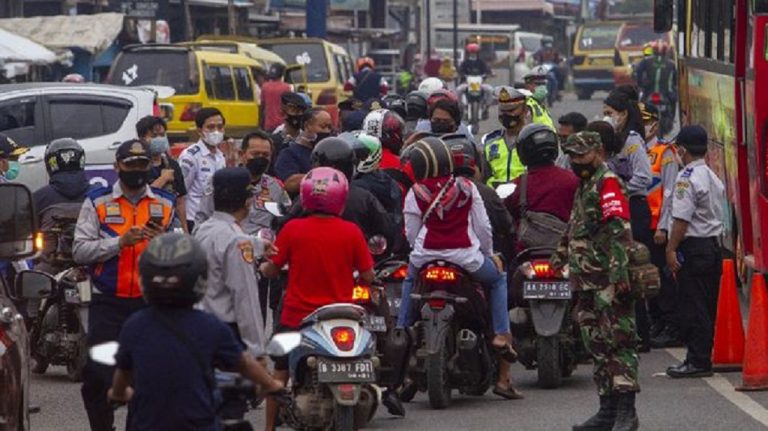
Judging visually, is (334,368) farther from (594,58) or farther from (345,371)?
(594,58)

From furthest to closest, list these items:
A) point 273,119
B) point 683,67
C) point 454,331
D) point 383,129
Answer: point 273,119, point 683,67, point 383,129, point 454,331

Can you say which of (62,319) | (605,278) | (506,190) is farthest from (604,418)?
(62,319)

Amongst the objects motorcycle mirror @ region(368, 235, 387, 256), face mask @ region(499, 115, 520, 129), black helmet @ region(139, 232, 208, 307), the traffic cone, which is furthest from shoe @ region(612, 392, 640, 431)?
face mask @ region(499, 115, 520, 129)

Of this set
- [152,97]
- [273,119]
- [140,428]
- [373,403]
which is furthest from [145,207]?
[273,119]

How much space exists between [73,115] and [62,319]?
27.7 feet

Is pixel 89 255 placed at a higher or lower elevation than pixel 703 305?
higher

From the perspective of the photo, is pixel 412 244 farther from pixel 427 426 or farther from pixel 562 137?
pixel 562 137

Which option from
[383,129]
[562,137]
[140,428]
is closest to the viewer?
[140,428]

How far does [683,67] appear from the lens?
72.7 feet

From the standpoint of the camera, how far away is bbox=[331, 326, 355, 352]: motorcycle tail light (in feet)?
32.3

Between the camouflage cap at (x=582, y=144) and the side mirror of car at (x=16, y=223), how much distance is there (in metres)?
3.16

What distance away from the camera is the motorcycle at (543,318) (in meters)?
12.7

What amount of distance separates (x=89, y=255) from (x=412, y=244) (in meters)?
2.67

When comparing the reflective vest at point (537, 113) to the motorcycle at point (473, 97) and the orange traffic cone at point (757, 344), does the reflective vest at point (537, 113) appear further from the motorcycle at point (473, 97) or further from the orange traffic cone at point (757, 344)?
the motorcycle at point (473, 97)
